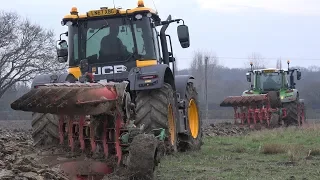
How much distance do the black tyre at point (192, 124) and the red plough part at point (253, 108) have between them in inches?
391

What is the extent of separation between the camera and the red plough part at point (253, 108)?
22.0m

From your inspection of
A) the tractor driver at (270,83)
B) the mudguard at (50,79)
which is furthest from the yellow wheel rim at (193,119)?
the tractor driver at (270,83)

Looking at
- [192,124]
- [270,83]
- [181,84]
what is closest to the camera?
[181,84]

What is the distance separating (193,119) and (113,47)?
10.9 ft

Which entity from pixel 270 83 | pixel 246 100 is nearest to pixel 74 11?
pixel 246 100

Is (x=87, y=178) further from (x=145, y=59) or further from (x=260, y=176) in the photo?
(x=145, y=59)

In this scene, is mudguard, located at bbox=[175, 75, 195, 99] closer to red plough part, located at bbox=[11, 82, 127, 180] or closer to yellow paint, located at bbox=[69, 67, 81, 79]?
yellow paint, located at bbox=[69, 67, 81, 79]

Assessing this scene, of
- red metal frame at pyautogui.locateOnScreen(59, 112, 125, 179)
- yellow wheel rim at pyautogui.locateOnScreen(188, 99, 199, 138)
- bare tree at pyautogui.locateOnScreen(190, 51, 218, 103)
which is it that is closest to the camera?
red metal frame at pyautogui.locateOnScreen(59, 112, 125, 179)

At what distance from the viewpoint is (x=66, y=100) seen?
621 cm

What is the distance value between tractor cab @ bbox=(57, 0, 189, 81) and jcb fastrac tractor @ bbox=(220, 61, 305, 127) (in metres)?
12.4

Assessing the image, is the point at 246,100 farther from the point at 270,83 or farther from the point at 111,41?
the point at 111,41

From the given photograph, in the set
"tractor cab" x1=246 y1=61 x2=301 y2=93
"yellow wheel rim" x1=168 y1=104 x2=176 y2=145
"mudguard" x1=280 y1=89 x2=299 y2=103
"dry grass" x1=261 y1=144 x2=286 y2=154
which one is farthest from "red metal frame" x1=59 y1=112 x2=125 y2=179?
"tractor cab" x1=246 y1=61 x2=301 y2=93

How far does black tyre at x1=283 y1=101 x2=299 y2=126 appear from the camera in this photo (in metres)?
23.4

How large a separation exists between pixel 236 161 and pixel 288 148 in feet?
6.62
